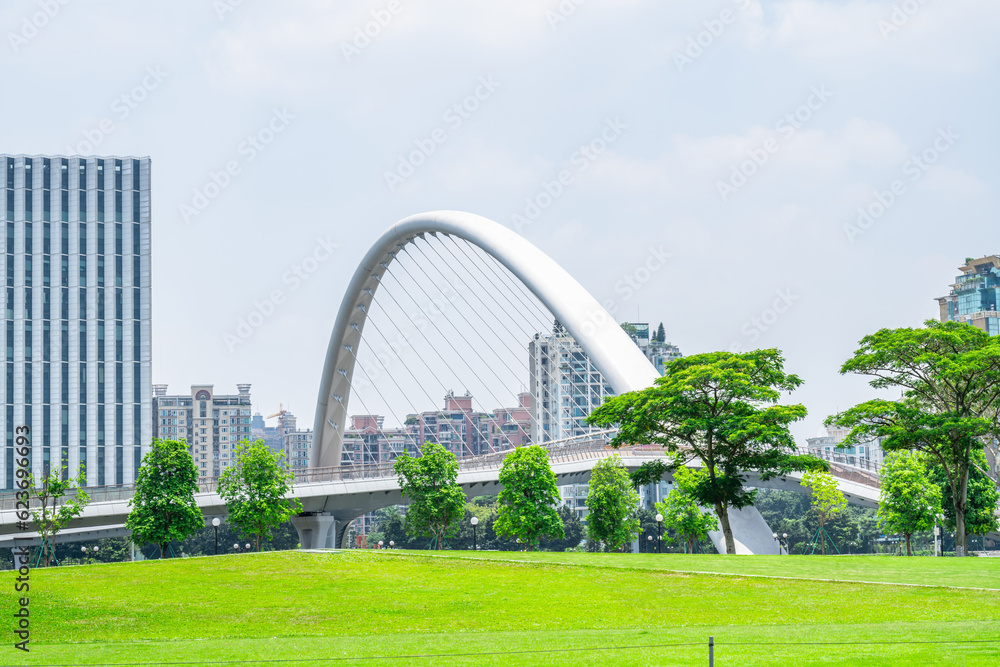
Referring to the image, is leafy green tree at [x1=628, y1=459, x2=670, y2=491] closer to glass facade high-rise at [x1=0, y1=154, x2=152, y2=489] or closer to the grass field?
the grass field

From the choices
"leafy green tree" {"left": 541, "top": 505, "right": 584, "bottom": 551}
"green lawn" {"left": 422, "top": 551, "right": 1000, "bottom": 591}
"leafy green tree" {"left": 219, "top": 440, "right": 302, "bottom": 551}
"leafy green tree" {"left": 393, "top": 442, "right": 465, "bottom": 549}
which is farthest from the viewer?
"leafy green tree" {"left": 541, "top": 505, "right": 584, "bottom": 551}

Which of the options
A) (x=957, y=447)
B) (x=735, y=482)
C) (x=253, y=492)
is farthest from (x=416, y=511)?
(x=957, y=447)

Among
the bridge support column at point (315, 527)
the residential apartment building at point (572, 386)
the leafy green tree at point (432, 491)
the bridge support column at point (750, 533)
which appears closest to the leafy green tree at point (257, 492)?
the leafy green tree at point (432, 491)

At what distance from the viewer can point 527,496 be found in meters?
46.1

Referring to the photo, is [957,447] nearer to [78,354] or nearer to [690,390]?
[690,390]

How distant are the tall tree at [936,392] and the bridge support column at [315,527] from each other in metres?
30.3

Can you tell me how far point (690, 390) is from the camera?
122 feet

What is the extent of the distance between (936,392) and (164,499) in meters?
29.9

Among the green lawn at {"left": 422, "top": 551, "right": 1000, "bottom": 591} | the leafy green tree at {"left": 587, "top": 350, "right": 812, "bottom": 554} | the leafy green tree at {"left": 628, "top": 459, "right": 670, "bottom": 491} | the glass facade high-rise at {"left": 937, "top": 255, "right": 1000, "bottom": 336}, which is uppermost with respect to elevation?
the glass facade high-rise at {"left": 937, "top": 255, "right": 1000, "bottom": 336}

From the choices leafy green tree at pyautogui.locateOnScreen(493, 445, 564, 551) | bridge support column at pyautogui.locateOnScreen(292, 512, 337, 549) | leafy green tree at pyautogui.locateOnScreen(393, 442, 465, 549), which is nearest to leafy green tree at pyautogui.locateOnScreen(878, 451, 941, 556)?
leafy green tree at pyautogui.locateOnScreen(493, 445, 564, 551)

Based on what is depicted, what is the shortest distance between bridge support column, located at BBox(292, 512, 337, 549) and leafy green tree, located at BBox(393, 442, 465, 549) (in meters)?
11.5

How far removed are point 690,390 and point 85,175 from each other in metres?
115

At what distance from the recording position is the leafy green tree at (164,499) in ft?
140

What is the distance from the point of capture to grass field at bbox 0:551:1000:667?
1507 centimetres
